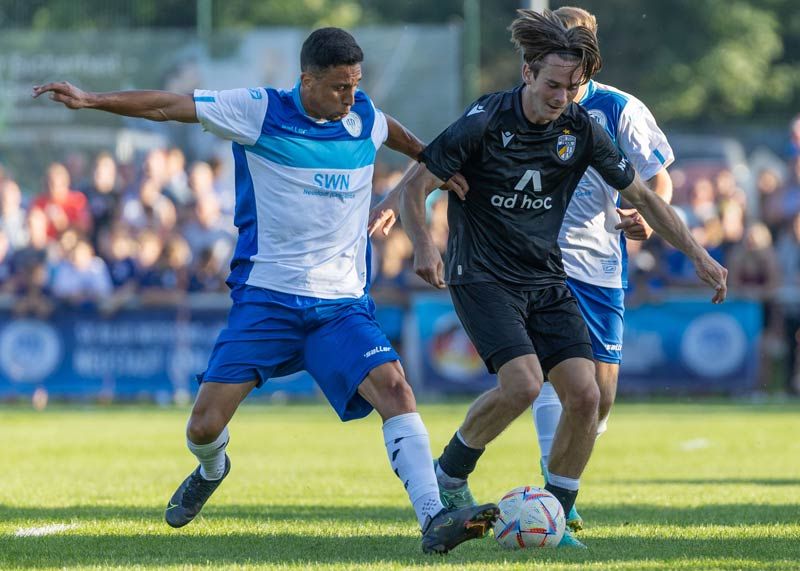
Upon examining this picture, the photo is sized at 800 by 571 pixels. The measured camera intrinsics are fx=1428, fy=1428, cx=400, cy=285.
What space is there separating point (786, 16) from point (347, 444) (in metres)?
30.5

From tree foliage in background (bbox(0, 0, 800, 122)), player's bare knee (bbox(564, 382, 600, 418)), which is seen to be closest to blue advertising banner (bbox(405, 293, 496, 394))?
player's bare knee (bbox(564, 382, 600, 418))

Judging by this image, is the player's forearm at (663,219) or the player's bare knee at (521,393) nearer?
the player's bare knee at (521,393)

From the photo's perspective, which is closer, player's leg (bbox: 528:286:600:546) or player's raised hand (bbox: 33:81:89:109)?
player's raised hand (bbox: 33:81:89:109)

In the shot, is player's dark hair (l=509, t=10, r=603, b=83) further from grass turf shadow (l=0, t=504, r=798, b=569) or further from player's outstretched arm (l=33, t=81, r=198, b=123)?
grass turf shadow (l=0, t=504, r=798, b=569)

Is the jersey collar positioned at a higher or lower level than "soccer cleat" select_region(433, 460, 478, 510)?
higher

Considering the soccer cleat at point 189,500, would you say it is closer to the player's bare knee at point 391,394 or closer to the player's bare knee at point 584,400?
the player's bare knee at point 391,394

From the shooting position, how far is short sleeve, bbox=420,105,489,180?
673 cm

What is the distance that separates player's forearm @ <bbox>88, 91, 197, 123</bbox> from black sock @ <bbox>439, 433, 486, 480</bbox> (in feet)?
6.89

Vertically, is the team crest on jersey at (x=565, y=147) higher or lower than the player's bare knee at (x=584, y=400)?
higher

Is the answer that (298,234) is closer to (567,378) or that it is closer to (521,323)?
(521,323)

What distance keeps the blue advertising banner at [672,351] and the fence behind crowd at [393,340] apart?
0.04ft

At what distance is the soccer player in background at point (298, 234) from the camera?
6.59 meters

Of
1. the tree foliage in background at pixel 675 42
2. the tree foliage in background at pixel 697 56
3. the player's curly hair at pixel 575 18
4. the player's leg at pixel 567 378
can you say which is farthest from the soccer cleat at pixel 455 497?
the tree foliage in background at pixel 697 56

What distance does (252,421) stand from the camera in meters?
15.7
